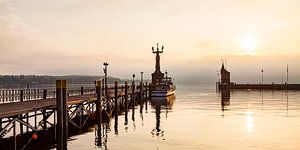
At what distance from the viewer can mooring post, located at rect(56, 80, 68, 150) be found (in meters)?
21.6

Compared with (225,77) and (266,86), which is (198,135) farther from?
(225,77)

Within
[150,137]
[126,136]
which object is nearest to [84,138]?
[126,136]

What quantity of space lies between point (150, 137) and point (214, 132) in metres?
5.39

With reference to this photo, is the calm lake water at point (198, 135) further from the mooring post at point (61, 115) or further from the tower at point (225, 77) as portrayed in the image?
the tower at point (225, 77)

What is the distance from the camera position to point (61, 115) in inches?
861

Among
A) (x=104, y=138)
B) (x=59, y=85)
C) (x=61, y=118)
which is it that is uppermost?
(x=59, y=85)

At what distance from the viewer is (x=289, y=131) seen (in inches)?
1118

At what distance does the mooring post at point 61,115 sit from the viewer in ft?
70.9

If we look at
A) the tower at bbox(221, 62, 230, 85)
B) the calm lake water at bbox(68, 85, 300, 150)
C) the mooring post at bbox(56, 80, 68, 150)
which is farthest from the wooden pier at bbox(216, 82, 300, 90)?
the mooring post at bbox(56, 80, 68, 150)

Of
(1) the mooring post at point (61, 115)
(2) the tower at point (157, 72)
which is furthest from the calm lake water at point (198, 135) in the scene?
(2) the tower at point (157, 72)

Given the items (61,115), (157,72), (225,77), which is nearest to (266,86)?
(225,77)

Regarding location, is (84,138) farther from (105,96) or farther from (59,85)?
(105,96)

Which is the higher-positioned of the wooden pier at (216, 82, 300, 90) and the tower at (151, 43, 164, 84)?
the tower at (151, 43, 164, 84)

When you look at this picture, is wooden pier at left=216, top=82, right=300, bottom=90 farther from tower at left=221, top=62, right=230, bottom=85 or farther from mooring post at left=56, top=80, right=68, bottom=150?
mooring post at left=56, top=80, right=68, bottom=150
